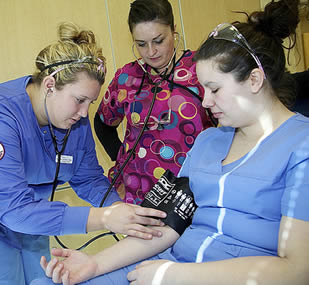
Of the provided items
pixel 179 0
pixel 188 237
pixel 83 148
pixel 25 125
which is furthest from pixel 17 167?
pixel 179 0

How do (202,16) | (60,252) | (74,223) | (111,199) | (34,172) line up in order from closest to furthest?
1. (60,252)
2. (74,223)
3. (34,172)
4. (111,199)
5. (202,16)

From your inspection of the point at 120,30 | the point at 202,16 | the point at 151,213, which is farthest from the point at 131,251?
the point at 202,16

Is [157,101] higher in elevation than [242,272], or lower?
higher

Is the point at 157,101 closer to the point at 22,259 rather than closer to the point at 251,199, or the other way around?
the point at 251,199

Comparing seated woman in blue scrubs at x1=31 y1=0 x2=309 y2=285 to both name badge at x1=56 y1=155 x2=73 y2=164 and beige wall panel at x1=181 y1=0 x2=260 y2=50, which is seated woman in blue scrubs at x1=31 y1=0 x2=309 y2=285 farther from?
beige wall panel at x1=181 y1=0 x2=260 y2=50

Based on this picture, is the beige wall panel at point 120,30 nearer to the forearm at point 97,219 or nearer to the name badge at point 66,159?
the name badge at point 66,159

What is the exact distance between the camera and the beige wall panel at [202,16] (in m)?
2.97

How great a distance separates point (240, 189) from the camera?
3.13 feet

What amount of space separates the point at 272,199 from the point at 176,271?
0.97 feet

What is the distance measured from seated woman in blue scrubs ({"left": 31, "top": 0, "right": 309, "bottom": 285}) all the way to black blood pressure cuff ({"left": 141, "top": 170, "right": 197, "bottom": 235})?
0.10 feet

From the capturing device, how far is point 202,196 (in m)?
1.06

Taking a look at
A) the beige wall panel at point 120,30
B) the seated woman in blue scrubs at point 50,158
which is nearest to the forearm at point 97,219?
the seated woman in blue scrubs at point 50,158

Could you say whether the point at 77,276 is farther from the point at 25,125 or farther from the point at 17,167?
the point at 25,125

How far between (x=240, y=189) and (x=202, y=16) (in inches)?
94.5
